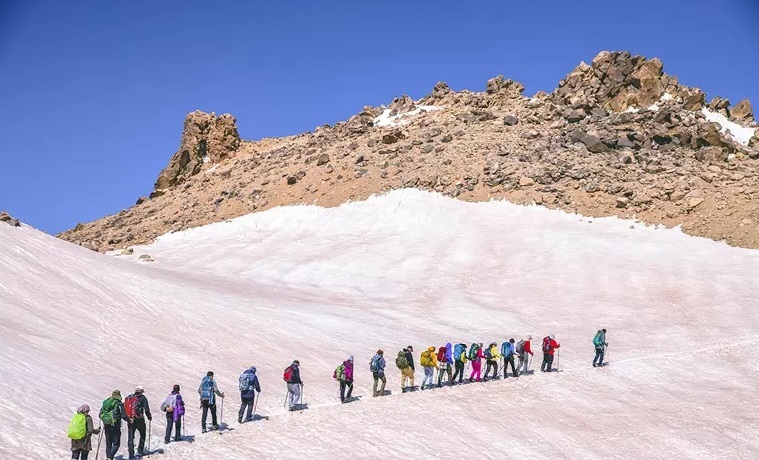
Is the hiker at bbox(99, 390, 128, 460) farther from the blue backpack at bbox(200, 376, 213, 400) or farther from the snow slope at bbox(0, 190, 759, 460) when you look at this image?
the blue backpack at bbox(200, 376, 213, 400)

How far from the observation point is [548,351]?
23.1 metres

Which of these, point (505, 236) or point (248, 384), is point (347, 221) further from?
point (248, 384)

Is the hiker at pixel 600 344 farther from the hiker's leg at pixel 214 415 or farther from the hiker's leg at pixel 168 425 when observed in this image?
the hiker's leg at pixel 168 425

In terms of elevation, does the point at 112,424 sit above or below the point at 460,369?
below

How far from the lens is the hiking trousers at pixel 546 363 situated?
23.2 meters

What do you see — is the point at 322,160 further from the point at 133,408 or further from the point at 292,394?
the point at 133,408

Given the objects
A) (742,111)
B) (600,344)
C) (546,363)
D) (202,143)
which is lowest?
(546,363)

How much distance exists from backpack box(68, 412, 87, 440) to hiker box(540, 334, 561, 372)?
49.6ft

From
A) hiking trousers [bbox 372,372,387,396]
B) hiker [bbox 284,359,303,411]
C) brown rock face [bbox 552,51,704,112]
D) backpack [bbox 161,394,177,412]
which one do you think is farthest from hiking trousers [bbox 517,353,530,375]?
brown rock face [bbox 552,51,704,112]

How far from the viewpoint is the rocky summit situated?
162ft

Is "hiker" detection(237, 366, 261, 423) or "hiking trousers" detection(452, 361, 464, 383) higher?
"hiking trousers" detection(452, 361, 464, 383)

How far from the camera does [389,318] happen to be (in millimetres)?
31250

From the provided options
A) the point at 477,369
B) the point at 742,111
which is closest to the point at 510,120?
the point at 742,111

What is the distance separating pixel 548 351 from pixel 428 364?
5.03 metres
